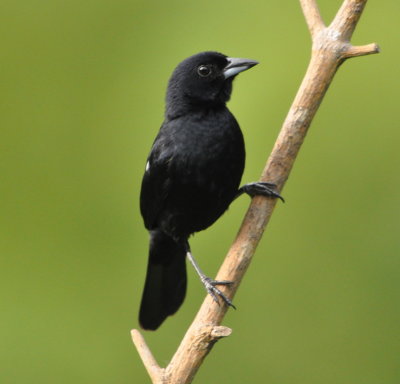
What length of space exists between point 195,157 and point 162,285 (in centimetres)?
84

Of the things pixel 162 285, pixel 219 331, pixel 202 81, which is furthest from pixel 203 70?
pixel 219 331

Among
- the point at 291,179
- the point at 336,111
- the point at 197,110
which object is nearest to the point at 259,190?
the point at 197,110

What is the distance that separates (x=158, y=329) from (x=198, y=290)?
27 cm

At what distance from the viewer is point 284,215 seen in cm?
424

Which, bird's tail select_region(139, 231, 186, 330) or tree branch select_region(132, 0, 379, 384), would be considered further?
bird's tail select_region(139, 231, 186, 330)

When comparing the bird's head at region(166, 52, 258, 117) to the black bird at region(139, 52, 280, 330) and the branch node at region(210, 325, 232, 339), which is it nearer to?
the black bird at region(139, 52, 280, 330)

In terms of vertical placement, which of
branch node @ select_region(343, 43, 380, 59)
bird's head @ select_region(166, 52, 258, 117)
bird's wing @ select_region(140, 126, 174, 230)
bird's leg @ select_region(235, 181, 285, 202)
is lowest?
bird's wing @ select_region(140, 126, 174, 230)

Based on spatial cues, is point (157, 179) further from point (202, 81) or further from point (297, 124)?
point (297, 124)

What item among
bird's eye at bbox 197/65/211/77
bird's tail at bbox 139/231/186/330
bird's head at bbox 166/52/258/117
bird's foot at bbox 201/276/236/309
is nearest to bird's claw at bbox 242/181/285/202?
bird's foot at bbox 201/276/236/309

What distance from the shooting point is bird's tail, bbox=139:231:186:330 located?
161 inches

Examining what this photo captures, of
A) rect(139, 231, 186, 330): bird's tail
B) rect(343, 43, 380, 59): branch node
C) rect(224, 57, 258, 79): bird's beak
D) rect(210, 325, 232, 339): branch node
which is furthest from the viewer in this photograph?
rect(139, 231, 186, 330): bird's tail

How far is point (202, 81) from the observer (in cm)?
367

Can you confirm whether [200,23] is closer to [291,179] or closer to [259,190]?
[291,179]

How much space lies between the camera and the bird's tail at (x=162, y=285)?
4082 millimetres
